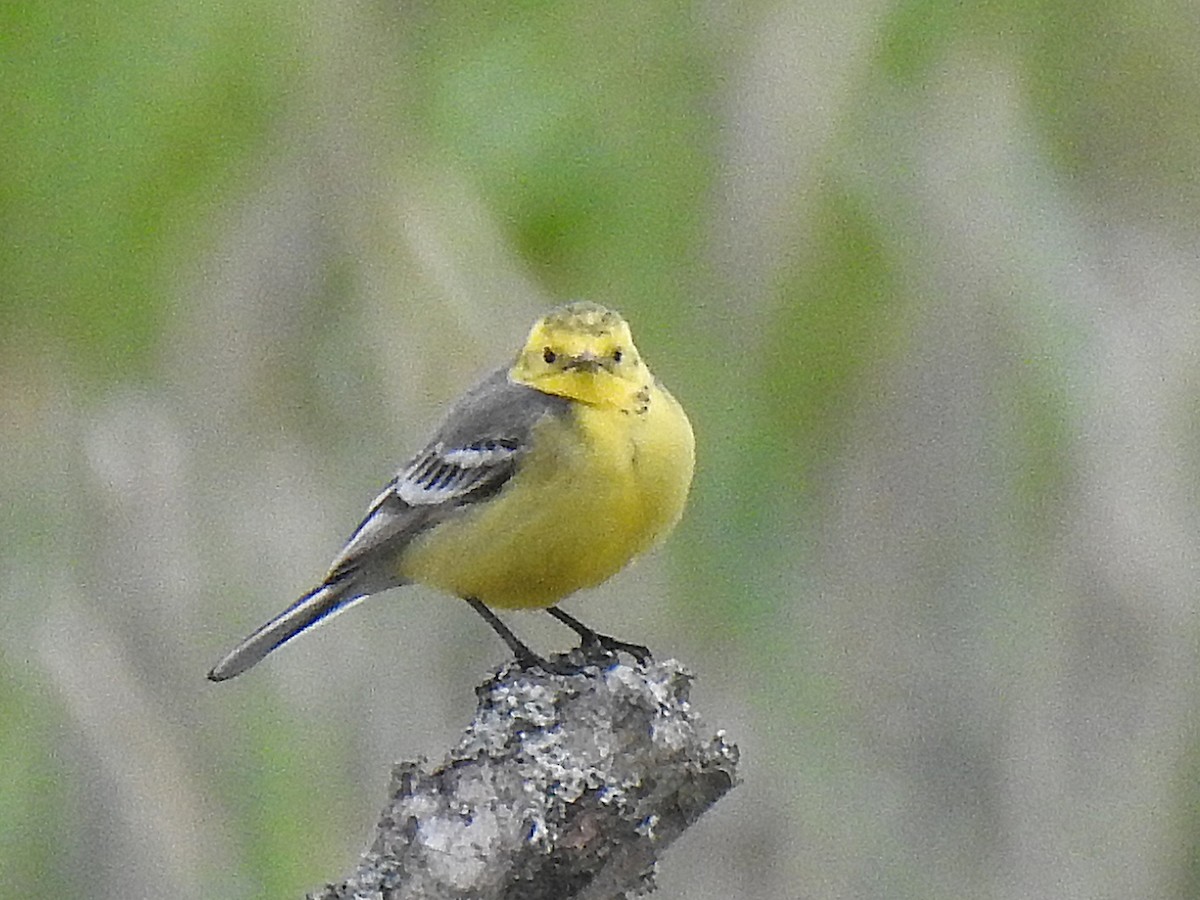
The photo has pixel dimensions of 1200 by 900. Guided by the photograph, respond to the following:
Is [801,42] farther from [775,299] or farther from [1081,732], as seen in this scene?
[1081,732]

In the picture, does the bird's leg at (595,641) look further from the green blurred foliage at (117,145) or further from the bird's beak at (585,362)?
the green blurred foliage at (117,145)

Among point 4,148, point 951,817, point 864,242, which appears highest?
point 864,242

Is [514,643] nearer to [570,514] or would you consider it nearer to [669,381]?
[570,514]

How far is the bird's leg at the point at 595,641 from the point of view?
6.38ft

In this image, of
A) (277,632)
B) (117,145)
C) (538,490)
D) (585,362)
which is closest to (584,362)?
(585,362)

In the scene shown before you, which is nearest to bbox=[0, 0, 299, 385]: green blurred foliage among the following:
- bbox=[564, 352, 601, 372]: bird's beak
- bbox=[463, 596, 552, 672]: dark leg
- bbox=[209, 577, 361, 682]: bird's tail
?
bbox=[209, 577, 361, 682]: bird's tail

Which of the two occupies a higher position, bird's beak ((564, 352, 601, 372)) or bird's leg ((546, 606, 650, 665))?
bird's beak ((564, 352, 601, 372))

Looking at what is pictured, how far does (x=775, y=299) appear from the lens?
1792mm

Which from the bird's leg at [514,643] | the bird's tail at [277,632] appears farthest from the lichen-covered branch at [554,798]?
the bird's tail at [277,632]

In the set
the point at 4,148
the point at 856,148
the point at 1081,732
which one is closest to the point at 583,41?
the point at 856,148

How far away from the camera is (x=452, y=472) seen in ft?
7.28

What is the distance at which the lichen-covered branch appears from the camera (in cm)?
125

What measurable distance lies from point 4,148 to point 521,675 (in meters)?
0.52

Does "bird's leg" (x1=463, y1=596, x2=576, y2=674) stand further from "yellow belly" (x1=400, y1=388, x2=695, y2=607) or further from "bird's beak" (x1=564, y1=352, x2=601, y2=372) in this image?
"bird's beak" (x1=564, y1=352, x2=601, y2=372)
